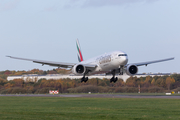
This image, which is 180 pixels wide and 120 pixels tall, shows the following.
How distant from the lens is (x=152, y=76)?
94.7 meters

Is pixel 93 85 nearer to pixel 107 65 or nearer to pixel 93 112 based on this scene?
pixel 107 65

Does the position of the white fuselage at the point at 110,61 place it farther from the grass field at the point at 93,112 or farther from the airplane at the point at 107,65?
the grass field at the point at 93,112

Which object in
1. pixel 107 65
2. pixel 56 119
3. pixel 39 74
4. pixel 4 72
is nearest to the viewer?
pixel 56 119

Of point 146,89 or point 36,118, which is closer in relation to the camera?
point 36,118

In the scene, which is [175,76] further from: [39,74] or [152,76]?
[39,74]

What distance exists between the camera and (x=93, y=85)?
8469 centimetres

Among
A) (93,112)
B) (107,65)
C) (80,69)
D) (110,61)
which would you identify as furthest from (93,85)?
(93,112)

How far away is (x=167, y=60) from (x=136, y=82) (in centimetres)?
2562

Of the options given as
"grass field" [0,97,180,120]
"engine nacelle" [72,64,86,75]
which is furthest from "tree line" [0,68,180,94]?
"grass field" [0,97,180,120]

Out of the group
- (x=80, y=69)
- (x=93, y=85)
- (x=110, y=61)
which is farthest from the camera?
(x=93, y=85)

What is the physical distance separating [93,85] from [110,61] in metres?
32.9

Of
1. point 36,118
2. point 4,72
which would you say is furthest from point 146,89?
point 36,118

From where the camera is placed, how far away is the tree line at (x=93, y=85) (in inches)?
3329

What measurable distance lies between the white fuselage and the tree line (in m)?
27.0
